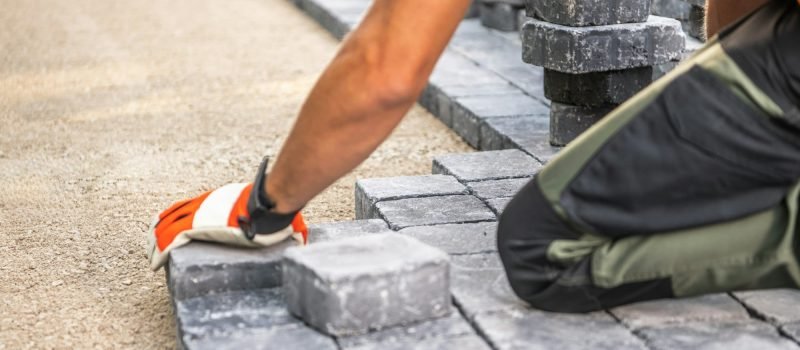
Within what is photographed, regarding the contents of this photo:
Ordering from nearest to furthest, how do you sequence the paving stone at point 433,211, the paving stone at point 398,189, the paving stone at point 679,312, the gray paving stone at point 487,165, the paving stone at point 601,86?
Answer: the paving stone at point 679,312, the paving stone at point 433,211, the paving stone at point 398,189, the gray paving stone at point 487,165, the paving stone at point 601,86

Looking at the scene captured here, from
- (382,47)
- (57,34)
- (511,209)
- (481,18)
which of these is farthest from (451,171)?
(57,34)

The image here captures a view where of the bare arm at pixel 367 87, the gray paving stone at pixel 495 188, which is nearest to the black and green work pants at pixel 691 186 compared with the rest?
the bare arm at pixel 367 87

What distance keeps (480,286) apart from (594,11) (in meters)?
1.44

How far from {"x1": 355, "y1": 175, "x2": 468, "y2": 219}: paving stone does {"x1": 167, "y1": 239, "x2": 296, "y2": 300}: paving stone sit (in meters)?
0.64

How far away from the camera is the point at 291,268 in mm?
2533

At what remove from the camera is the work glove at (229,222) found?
2.67 meters

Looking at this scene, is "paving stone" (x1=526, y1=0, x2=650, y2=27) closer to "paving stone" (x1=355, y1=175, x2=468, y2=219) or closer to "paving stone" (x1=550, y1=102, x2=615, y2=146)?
"paving stone" (x1=550, y1=102, x2=615, y2=146)

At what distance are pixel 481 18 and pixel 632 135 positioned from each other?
4854mm

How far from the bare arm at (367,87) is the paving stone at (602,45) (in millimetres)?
1541

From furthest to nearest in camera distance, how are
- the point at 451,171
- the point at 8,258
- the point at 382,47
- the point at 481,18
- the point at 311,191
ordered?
1. the point at 481,18
2. the point at 451,171
3. the point at 8,258
4. the point at 311,191
5. the point at 382,47

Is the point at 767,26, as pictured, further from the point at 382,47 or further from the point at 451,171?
the point at 451,171

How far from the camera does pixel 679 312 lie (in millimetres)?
2574

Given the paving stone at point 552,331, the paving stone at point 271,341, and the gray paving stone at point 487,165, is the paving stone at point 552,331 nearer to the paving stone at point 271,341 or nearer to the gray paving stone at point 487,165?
the paving stone at point 271,341

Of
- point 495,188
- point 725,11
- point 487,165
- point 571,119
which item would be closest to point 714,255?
point 725,11
